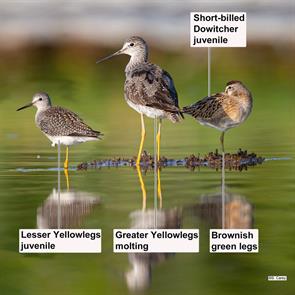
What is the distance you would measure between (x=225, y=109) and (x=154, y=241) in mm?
5264

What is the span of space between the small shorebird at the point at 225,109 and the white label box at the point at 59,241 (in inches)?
200

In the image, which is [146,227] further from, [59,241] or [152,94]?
[152,94]

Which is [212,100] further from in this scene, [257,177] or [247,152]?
[257,177]

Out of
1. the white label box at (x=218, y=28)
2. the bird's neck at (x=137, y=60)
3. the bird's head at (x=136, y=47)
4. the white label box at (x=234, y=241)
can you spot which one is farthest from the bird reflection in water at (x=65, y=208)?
the bird's head at (x=136, y=47)

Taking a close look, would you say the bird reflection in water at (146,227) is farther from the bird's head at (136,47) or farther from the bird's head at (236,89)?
the bird's head at (136,47)

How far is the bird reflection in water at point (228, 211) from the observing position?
11.7 m

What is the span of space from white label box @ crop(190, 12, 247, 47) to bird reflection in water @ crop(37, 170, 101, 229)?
258 cm

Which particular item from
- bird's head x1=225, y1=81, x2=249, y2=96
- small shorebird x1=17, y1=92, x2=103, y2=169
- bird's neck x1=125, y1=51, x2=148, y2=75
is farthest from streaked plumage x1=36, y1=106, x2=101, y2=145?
bird's head x1=225, y1=81, x2=249, y2=96

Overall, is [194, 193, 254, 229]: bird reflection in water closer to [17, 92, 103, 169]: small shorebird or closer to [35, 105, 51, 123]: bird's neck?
[17, 92, 103, 169]: small shorebird

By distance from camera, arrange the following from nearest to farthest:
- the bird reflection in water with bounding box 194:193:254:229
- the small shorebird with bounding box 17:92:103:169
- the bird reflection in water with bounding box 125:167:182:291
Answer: the bird reflection in water with bounding box 125:167:182:291 < the bird reflection in water with bounding box 194:193:254:229 < the small shorebird with bounding box 17:92:103:169

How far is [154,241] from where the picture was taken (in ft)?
35.8

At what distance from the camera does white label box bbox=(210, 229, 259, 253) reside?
10.8m

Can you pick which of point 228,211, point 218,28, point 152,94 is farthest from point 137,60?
point 228,211

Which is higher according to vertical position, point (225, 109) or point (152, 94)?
point (152, 94)
